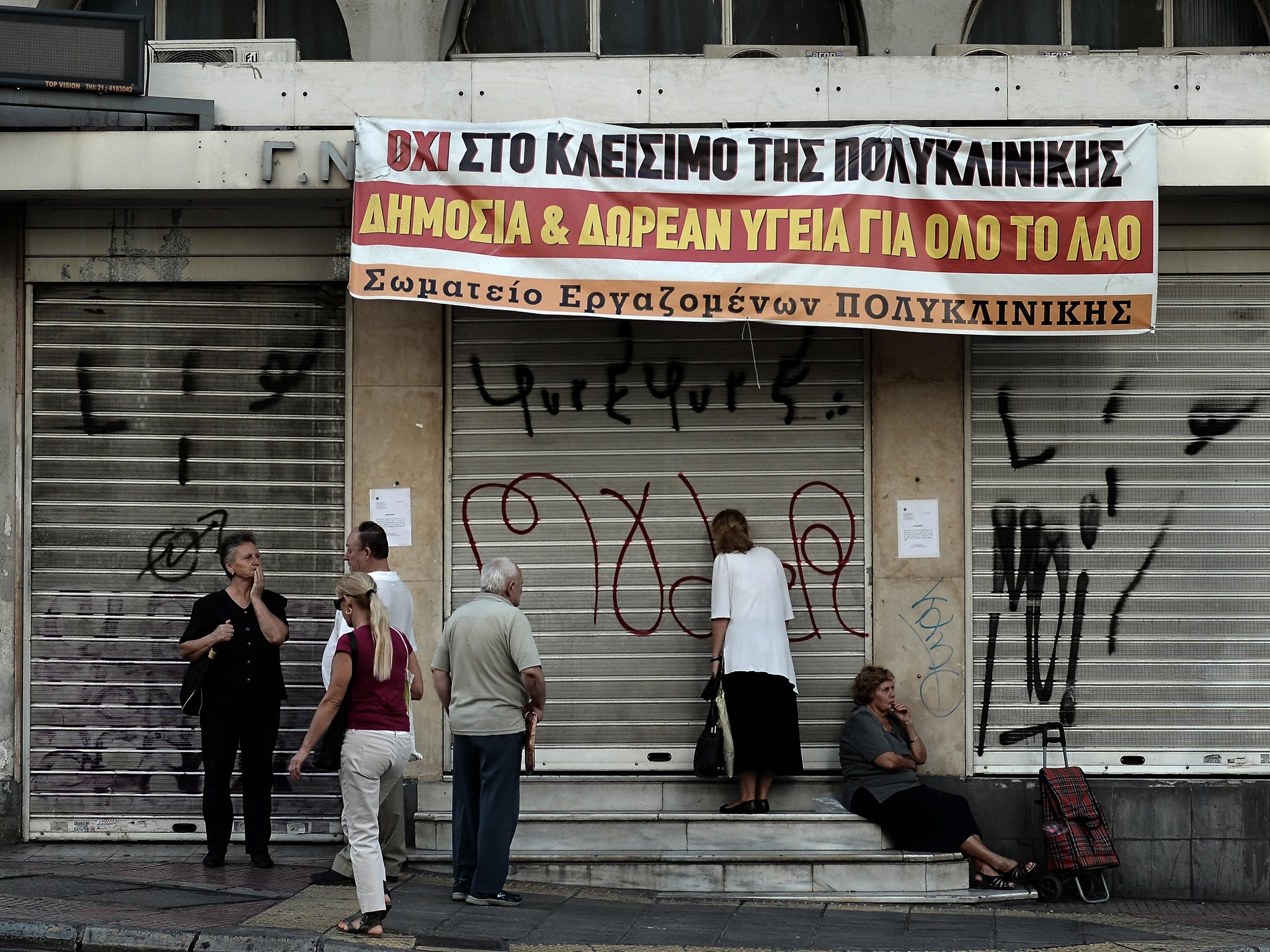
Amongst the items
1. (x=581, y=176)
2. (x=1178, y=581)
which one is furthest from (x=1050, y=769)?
A: (x=581, y=176)

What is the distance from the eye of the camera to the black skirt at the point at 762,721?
841 centimetres

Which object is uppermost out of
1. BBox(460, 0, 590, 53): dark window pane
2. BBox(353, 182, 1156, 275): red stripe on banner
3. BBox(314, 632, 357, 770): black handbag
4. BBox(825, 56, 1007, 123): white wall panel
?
BBox(460, 0, 590, 53): dark window pane

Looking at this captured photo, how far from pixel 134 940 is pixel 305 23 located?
238 inches

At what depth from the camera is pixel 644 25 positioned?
9.56 metres

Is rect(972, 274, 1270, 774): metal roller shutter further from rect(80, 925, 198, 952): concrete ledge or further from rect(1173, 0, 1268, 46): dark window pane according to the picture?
rect(80, 925, 198, 952): concrete ledge

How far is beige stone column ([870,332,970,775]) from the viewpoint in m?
8.83

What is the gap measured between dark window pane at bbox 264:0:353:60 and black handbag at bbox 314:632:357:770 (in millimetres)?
4738

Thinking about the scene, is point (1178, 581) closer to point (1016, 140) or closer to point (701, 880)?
point (1016, 140)

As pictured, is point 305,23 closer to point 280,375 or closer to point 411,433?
→ point 280,375

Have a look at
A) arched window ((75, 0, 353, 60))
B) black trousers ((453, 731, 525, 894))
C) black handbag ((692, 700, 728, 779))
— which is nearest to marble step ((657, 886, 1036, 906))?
black handbag ((692, 700, 728, 779))

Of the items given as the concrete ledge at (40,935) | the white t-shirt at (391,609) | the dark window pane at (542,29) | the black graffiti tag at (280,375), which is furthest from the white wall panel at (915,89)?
the concrete ledge at (40,935)

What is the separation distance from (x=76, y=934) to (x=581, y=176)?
4.75 meters

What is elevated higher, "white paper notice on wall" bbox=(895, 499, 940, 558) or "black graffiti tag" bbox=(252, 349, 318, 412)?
"black graffiti tag" bbox=(252, 349, 318, 412)

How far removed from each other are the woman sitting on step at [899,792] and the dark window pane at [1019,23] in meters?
4.31
